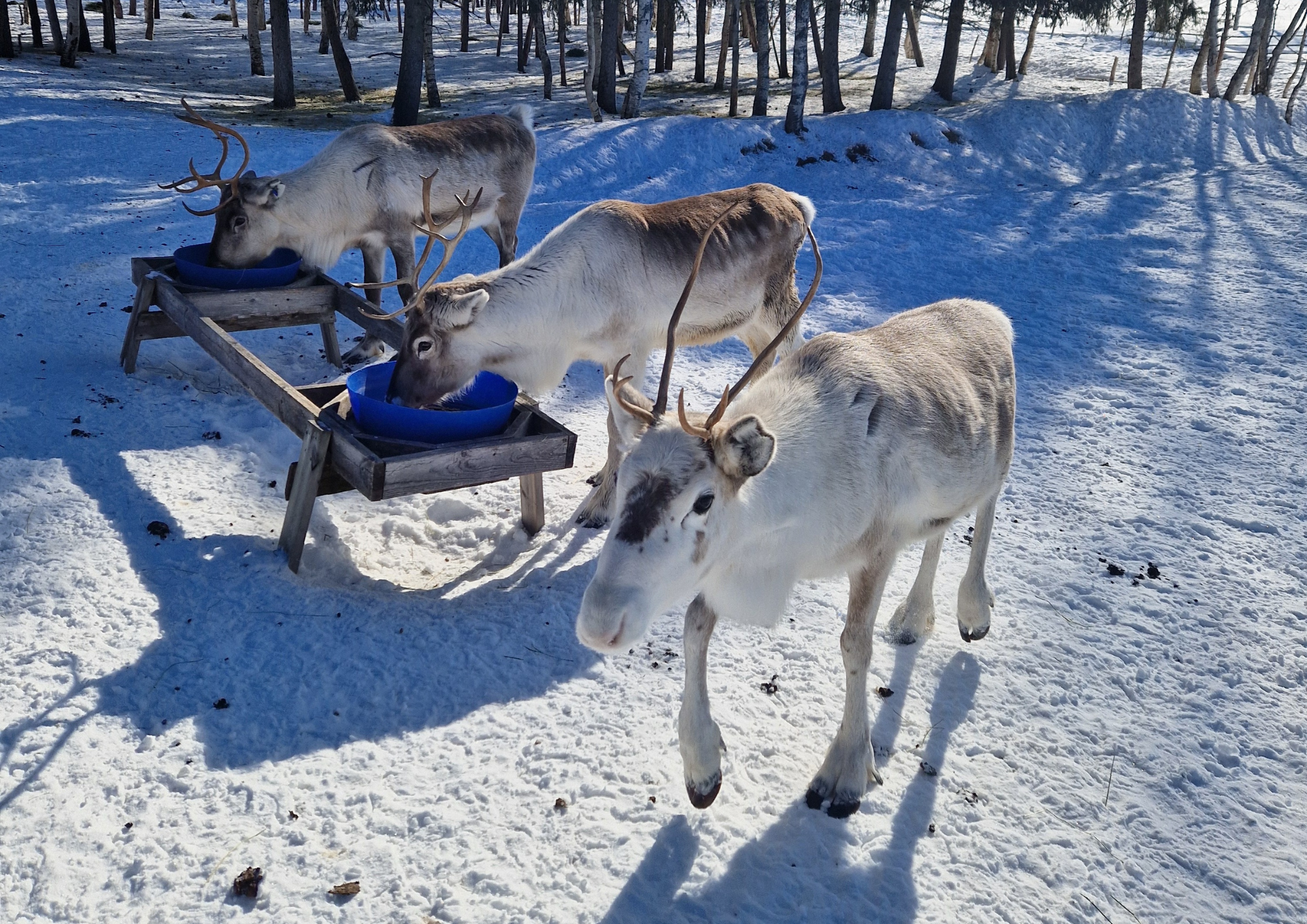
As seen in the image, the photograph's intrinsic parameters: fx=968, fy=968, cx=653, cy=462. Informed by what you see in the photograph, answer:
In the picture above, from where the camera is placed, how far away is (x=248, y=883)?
245 cm

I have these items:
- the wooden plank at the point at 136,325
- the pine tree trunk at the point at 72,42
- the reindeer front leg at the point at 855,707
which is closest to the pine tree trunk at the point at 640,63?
the wooden plank at the point at 136,325

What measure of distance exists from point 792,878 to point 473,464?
1963 millimetres

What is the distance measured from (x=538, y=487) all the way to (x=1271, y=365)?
543 cm

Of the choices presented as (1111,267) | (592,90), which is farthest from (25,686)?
(592,90)

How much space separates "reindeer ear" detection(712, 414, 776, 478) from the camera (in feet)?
7.57

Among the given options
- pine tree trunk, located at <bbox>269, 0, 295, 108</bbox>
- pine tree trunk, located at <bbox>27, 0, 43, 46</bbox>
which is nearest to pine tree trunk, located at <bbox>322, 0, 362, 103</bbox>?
pine tree trunk, located at <bbox>269, 0, 295, 108</bbox>

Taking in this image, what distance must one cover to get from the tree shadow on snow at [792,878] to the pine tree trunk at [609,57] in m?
13.6

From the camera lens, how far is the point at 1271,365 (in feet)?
22.1

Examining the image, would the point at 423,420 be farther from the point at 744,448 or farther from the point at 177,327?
the point at 177,327

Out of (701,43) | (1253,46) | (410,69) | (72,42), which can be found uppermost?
(1253,46)

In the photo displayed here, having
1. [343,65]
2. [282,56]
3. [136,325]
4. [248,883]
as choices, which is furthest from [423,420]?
[343,65]

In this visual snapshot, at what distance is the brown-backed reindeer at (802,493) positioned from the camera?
2.31 m

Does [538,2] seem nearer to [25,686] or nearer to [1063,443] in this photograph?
[1063,443]

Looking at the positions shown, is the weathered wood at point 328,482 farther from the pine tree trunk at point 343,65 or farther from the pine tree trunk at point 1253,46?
the pine tree trunk at point 1253,46
